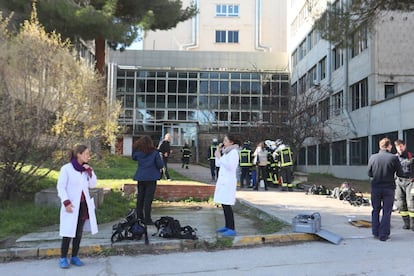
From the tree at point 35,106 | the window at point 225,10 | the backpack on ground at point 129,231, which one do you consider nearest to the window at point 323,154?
the window at point 225,10

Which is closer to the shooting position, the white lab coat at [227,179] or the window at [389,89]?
the white lab coat at [227,179]

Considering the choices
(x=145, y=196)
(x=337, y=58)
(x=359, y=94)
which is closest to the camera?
(x=145, y=196)

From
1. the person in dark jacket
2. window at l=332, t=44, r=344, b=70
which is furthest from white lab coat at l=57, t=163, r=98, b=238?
window at l=332, t=44, r=344, b=70

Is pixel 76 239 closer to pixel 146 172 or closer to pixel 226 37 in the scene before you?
pixel 146 172

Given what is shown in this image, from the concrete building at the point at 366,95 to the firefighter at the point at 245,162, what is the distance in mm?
8041

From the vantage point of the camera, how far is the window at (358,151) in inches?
1119

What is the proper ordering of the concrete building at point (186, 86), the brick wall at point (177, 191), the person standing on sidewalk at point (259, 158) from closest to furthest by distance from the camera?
the brick wall at point (177, 191), the person standing on sidewalk at point (259, 158), the concrete building at point (186, 86)

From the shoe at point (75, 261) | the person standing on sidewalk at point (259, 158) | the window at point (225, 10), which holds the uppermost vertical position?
the window at point (225, 10)

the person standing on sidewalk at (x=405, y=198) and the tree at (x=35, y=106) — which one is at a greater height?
the tree at (x=35, y=106)

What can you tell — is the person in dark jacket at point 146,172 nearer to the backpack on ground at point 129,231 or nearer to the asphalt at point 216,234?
the asphalt at point 216,234

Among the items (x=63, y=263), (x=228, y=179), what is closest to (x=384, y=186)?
(x=228, y=179)

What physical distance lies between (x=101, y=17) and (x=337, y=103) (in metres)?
19.4

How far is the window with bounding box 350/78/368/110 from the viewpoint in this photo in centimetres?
2869

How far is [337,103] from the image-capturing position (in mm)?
33656
